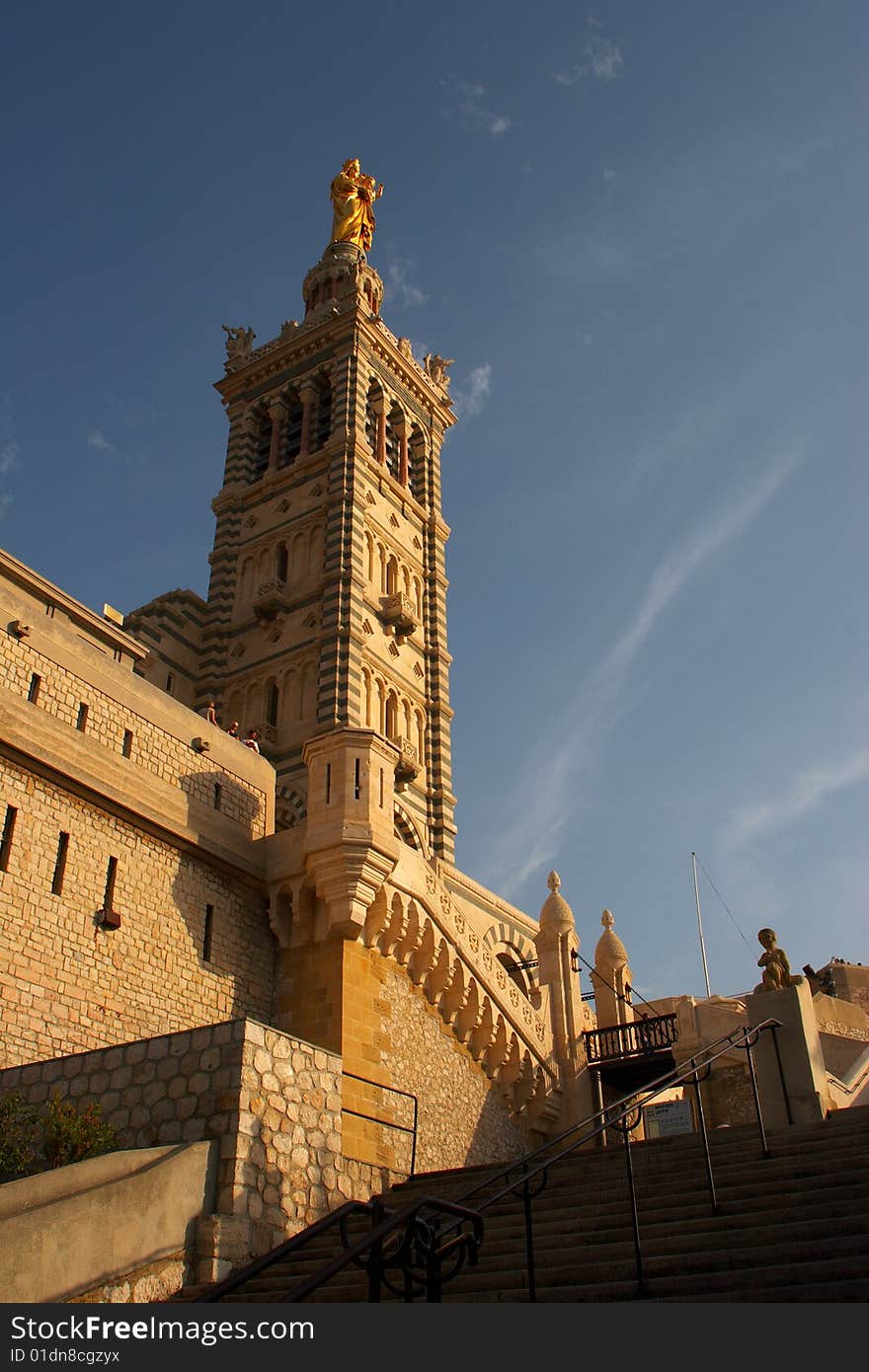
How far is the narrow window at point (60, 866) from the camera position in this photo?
14125 millimetres

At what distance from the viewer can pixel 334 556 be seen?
33406 millimetres

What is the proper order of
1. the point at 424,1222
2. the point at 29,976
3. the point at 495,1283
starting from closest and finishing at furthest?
the point at 424,1222
the point at 495,1283
the point at 29,976

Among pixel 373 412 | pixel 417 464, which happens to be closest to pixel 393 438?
pixel 417 464

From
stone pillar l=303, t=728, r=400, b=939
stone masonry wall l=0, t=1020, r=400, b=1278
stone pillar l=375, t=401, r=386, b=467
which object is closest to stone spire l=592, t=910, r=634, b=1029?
stone pillar l=303, t=728, r=400, b=939

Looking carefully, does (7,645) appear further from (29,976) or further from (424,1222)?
(424,1222)

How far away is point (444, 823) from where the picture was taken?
32938 millimetres

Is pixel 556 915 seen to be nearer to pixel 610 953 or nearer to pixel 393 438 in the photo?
pixel 610 953

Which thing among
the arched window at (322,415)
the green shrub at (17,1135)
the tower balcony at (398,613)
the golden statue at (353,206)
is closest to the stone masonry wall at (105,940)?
the green shrub at (17,1135)

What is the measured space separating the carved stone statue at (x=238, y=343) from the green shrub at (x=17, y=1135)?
3484 cm

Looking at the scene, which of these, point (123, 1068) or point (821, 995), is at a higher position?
point (821, 995)

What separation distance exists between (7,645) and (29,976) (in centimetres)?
425

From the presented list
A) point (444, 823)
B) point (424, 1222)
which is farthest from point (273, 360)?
point (424, 1222)

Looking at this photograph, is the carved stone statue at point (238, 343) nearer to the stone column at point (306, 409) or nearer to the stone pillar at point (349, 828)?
the stone column at point (306, 409)

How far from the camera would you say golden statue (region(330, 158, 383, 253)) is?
156ft
